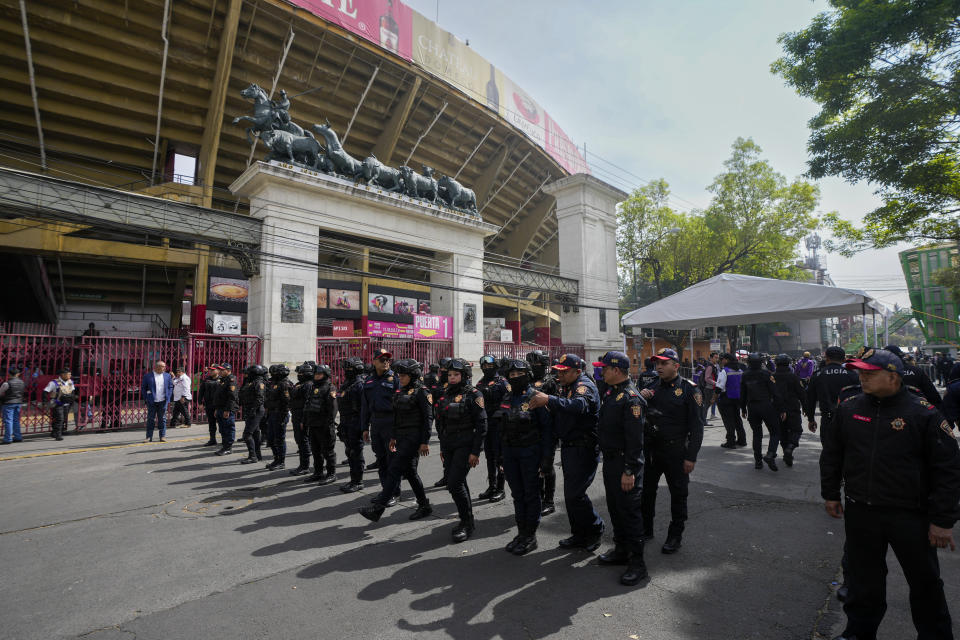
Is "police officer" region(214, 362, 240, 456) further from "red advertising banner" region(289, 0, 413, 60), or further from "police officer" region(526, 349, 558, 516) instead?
"red advertising banner" region(289, 0, 413, 60)

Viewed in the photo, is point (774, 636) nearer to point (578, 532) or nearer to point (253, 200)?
point (578, 532)

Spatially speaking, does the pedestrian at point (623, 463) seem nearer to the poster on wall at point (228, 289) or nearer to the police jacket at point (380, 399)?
the police jacket at point (380, 399)

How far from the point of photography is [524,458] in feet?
14.6

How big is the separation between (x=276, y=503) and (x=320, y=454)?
1189mm

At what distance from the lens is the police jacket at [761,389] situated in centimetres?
745

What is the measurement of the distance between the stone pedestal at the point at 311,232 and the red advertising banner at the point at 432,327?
37cm

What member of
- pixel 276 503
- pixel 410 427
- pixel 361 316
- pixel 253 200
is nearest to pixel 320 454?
pixel 276 503

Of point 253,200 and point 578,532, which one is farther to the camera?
point 253,200

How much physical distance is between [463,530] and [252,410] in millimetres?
5526

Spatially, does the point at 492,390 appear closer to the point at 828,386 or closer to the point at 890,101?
the point at 828,386

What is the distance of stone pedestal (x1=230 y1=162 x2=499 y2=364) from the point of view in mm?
15312

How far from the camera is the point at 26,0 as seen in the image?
16062 mm

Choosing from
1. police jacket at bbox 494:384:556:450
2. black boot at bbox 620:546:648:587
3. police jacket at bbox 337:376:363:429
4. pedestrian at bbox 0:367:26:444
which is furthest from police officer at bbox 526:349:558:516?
pedestrian at bbox 0:367:26:444

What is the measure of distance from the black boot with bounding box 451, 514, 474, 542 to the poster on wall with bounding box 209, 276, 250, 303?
2150cm
